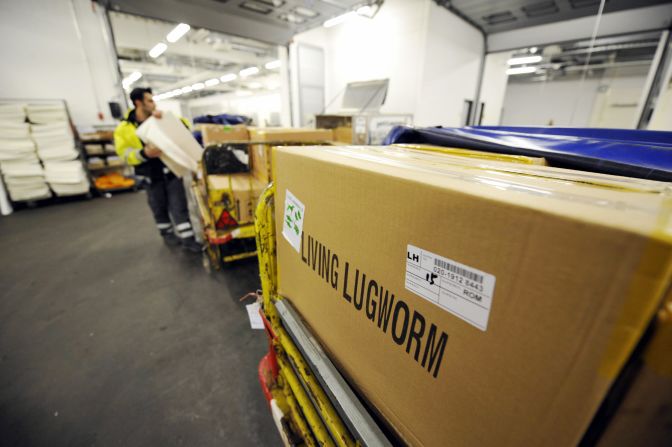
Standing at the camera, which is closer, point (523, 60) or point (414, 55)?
point (414, 55)

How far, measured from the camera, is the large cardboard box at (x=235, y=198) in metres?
2.31

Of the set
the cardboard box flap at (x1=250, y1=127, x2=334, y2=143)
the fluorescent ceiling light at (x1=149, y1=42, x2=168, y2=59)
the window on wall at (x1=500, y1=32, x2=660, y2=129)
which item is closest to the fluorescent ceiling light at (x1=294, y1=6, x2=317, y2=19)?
the cardboard box flap at (x1=250, y1=127, x2=334, y2=143)

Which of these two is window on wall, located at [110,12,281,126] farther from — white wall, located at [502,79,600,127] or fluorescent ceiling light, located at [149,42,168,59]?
white wall, located at [502,79,600,127]

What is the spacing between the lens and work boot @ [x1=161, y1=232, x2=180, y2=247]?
11.2ft

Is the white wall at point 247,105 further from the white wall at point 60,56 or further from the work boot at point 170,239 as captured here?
the work boot at point 170,239

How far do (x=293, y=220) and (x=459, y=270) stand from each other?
57 cm

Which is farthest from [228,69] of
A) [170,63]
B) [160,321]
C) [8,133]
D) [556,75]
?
[556,75]

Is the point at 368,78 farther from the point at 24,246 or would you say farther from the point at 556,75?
the point at 556,75

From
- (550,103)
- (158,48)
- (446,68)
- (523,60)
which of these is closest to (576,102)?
(550,103)

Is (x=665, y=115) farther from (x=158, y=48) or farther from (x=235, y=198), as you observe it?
(x=158, y=48)

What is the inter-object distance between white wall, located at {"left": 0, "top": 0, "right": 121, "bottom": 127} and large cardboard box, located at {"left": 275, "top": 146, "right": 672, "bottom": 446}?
7.16 m

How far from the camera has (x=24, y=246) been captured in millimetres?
3330

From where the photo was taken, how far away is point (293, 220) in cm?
85

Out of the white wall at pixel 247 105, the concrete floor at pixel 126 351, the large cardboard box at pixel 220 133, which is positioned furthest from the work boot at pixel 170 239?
the white wall at pixel 247 105
